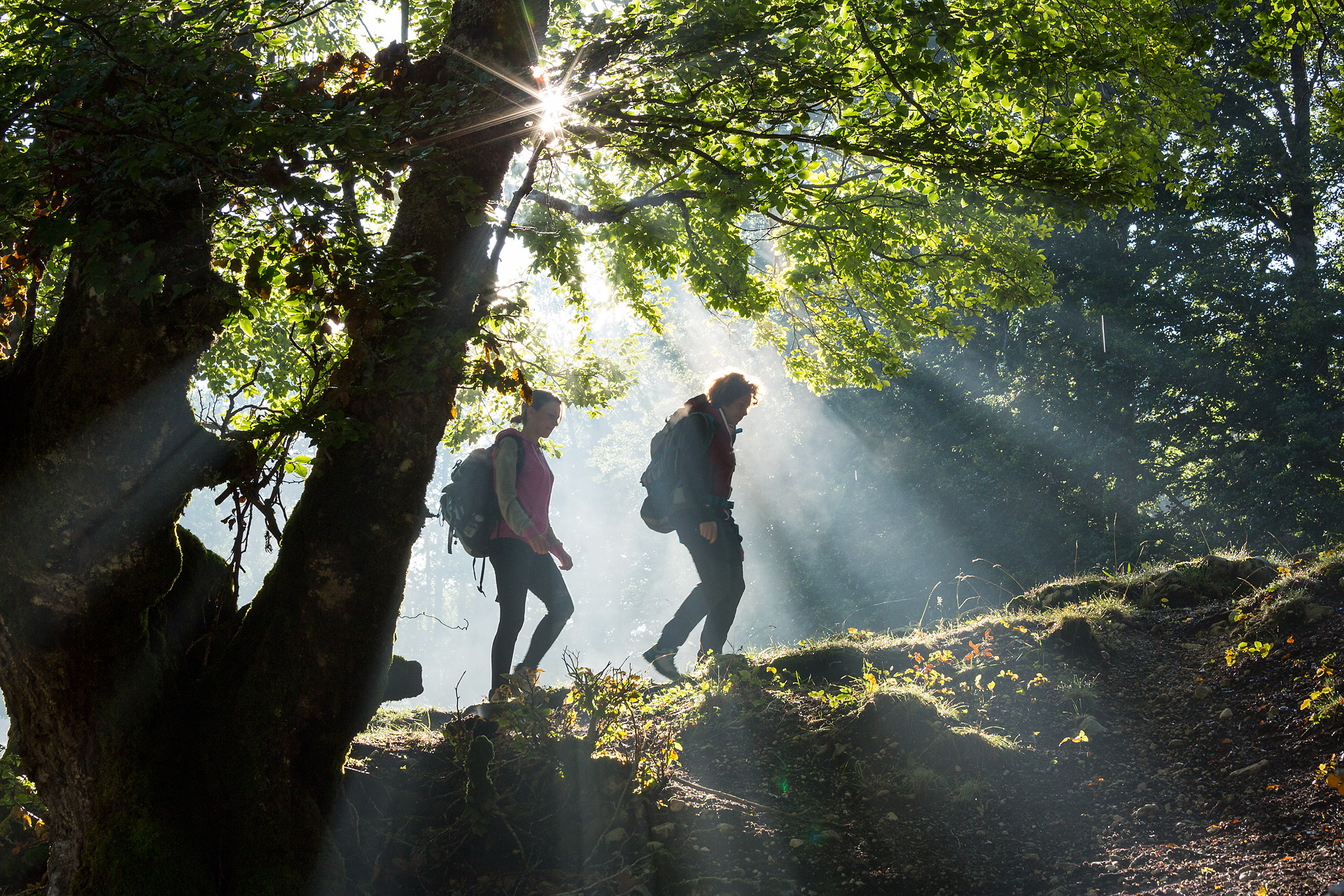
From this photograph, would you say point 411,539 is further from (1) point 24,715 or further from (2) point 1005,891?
(2) point 1005,891

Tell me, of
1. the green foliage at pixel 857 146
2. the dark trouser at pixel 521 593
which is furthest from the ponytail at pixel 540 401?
the green foliage at pixel 857 146

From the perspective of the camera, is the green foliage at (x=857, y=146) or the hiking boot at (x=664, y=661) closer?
the green foliage at (x=857, y=146)

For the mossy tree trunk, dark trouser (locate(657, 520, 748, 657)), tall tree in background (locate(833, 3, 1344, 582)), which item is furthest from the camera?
tall tree in background (locate(833, 3, 1344, 582))

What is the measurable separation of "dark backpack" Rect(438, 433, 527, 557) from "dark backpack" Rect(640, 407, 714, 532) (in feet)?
2.55

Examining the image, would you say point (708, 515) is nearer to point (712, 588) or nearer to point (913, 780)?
point (712, 588)

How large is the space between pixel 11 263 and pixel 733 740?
3196 mm

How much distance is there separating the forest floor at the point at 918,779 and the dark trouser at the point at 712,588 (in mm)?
575

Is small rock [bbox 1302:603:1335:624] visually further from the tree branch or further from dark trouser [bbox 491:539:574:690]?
the tree branch

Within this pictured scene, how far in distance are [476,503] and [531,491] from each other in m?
0.29

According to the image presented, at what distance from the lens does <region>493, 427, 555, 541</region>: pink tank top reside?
414 cm

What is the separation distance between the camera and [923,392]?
1814 cm

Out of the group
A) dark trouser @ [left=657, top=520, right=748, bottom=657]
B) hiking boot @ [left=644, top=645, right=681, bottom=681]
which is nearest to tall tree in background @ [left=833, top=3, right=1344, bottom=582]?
dark trouser @ [left=657, top=520, right=748, bottom=657]

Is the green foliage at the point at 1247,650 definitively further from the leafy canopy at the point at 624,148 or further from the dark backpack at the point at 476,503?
the dark backpack at the point at 476,503

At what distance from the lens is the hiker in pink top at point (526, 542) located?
4.04 m
